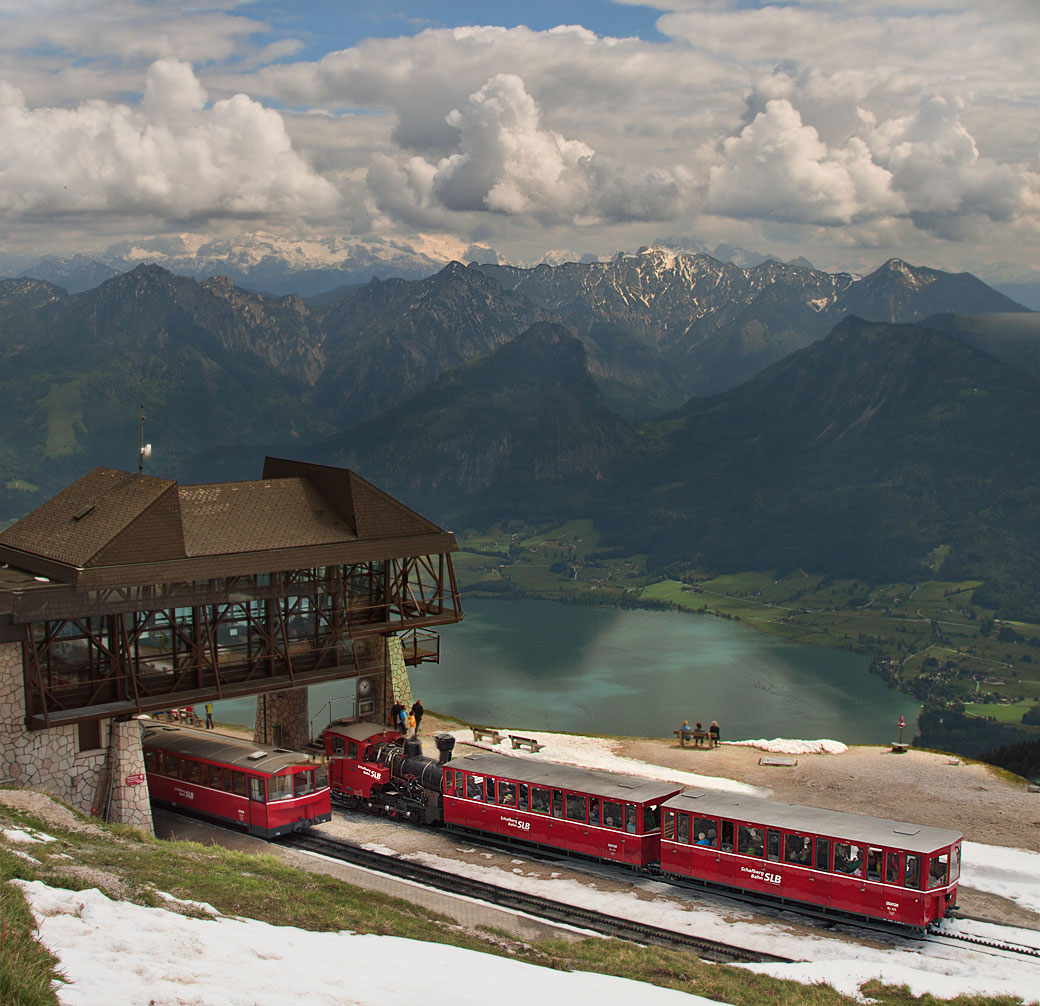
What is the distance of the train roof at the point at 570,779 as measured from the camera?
124ft

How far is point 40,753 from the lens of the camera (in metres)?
37.2

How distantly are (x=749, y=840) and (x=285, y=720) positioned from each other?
21313 millimetres

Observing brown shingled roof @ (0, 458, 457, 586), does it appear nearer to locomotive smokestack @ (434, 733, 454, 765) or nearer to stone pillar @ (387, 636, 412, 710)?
stone pillar @ (387, 636, 412, 710)

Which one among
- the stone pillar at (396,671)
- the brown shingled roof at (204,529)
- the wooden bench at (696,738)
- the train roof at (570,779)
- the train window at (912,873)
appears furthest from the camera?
the wooden bench at (696,738)

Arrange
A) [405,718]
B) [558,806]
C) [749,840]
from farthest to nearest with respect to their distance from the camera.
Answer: [405,718] → [558,806] → [749,840]

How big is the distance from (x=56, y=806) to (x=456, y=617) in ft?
58.3

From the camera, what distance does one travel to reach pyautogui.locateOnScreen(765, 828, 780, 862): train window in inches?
1339

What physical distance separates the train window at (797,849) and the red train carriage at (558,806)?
4.75 metres

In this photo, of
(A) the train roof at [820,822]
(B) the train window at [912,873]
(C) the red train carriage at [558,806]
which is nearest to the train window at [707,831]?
(A) the train roof at [820,822]

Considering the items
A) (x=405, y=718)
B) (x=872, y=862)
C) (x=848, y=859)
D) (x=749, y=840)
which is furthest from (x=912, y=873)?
(x=405, y=718)

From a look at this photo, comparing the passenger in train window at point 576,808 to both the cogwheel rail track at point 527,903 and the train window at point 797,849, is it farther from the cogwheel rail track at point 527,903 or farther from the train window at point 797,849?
the train window at point 797,849

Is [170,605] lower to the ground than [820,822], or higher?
higher

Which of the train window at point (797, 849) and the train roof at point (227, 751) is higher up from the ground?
the train roof at point (227, 751)

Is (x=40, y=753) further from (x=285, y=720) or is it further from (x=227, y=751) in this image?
(x=285, y=720)
